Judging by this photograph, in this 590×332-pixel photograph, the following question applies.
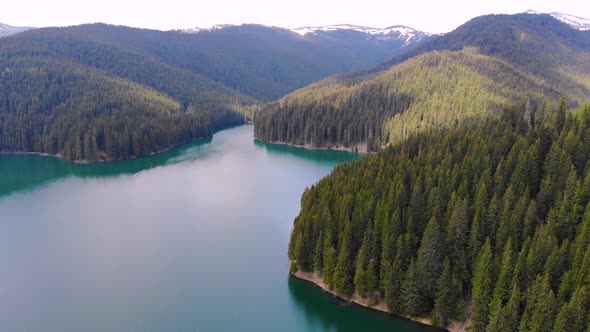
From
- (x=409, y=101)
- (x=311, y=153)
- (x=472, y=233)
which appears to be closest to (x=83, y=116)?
(x=311, y=153)

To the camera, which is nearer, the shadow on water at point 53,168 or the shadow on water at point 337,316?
the shadow on water at point 337,316

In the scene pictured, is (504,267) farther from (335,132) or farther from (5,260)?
(335,132)

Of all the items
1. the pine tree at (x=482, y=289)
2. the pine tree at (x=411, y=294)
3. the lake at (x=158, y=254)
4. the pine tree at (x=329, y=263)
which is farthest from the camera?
the pine tree at (x=329, y=263)

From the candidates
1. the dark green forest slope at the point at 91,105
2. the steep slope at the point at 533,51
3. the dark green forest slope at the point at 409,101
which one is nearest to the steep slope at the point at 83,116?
the dark green forest slope at the point at 91,105

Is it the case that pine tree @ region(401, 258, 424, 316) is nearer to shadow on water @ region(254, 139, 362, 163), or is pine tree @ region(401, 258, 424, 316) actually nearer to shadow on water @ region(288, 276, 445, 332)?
shadow on water @ region(288, 276, 445, 332)

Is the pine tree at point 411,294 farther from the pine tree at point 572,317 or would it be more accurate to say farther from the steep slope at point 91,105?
the steep slope at point 91,105

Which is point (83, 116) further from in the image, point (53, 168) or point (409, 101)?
point (409, 101)

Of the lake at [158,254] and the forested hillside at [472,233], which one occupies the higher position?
the forested hillside at [472,233]

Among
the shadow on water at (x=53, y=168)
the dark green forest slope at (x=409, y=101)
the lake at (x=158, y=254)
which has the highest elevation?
the dark green forest slope at (x=409, y=101)
